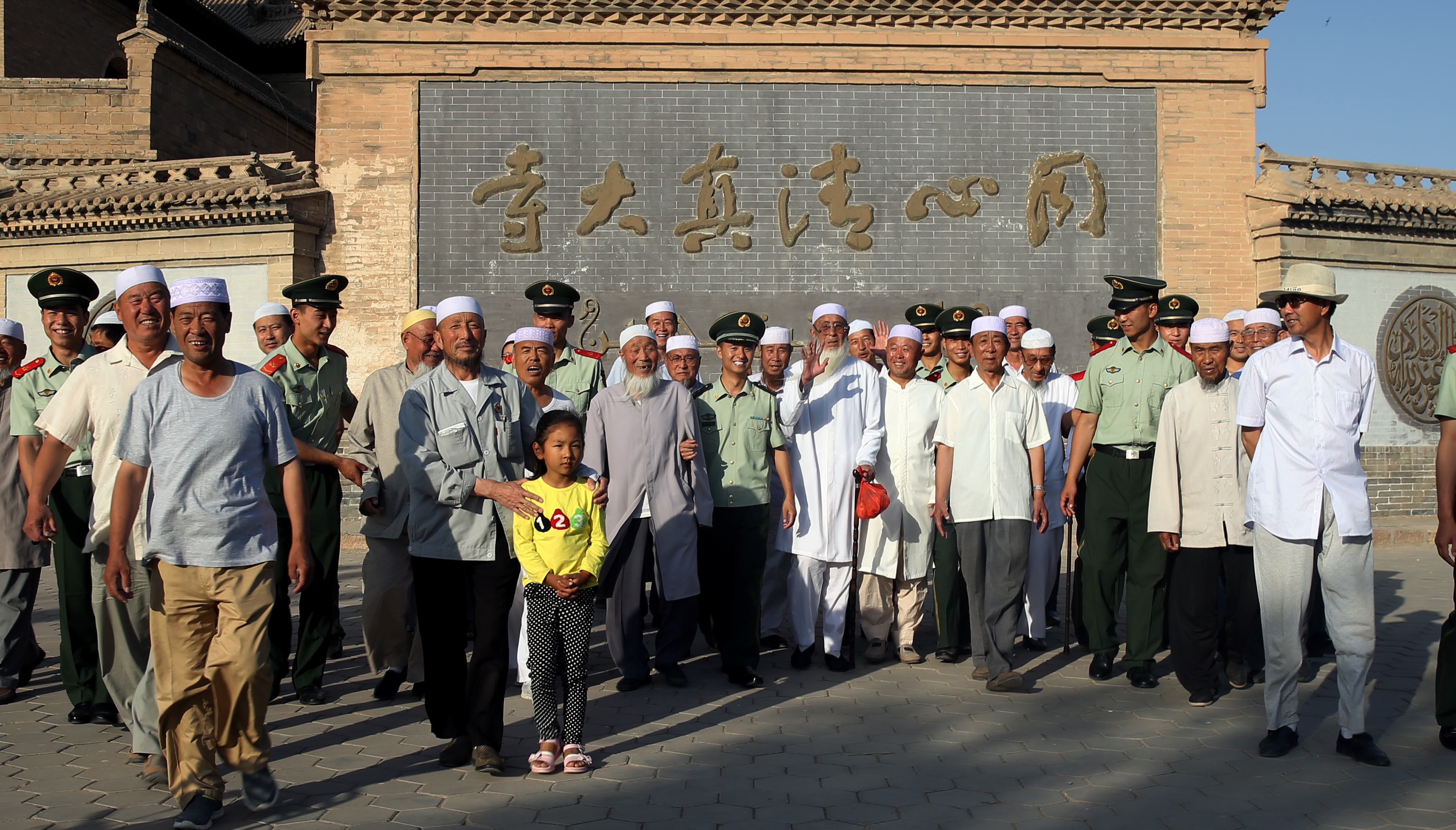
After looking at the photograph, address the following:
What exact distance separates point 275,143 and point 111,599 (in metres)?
19.1

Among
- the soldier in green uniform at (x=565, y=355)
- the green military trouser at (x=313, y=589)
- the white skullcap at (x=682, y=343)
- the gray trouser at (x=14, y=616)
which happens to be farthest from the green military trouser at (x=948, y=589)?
the gray trouser at (x=14, y=616)

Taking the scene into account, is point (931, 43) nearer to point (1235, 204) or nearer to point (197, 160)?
point (1235, 204)

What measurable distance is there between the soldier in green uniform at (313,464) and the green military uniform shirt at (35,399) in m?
0.89

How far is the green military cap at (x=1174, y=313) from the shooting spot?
617 cm

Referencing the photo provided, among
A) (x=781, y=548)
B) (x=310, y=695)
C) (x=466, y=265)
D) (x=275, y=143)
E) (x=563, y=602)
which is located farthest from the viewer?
(x=275, y=143)

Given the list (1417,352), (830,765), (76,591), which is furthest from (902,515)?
(1417,352)

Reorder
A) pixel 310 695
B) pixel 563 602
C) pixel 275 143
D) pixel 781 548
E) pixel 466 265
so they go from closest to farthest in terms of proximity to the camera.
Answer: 1. pixel 563 602
2. pixel 310 695
3. pixel 781 548
4. pixel 466 265
5. pixel 275 143

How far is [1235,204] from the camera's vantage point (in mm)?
12891

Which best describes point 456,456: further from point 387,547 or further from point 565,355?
point 565,355

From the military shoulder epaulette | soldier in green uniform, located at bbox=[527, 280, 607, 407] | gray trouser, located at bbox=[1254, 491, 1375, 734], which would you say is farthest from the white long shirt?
the military shoulder epaulette

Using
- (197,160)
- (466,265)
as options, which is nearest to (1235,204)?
(466,265)

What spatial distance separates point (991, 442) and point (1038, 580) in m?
1.27

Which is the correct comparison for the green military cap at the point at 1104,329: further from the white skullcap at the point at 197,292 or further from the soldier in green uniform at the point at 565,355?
the white skullcap at the point at 197,292

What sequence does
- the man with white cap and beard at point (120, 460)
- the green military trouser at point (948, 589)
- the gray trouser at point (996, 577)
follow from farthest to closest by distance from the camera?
1. the green military trouser at point (948, 589)
2. the gray trouser at point (996, 577)
3. the man with white cap and beard at point (120, 460)
